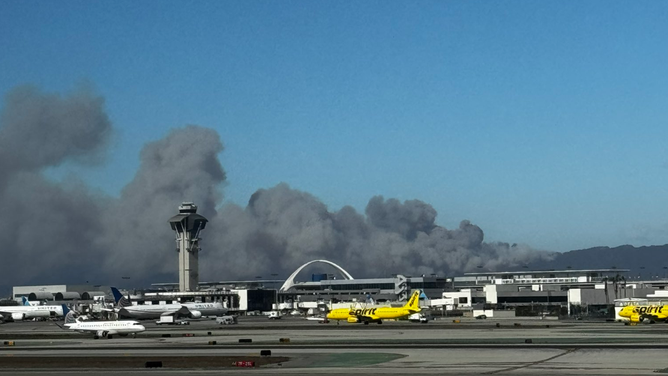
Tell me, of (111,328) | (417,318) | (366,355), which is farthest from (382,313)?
(366,355)

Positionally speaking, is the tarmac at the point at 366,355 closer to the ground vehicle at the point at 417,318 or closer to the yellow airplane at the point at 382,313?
the yellow airplane at the point at 382,313

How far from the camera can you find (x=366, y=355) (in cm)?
9100

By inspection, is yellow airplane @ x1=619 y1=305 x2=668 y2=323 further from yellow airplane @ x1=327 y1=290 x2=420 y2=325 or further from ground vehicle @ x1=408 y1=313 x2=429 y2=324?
yellow airplane @ x1=327 y1=290 x2=420 y2=325

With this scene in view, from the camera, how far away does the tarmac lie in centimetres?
7406

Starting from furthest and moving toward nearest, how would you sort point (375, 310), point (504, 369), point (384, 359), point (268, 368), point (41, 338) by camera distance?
point (375, 310) → point (41, 338) → point (384, 359) → point (268, 368) → point (504, 369)

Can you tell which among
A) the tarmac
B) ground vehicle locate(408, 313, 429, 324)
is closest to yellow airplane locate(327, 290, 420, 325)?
ground vehicle locate(408, 313, 429, 324)

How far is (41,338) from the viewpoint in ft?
470

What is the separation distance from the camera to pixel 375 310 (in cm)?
18462

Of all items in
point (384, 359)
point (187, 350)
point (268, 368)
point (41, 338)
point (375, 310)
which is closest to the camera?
point (268, 368)

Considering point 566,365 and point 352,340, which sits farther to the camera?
point 352,340

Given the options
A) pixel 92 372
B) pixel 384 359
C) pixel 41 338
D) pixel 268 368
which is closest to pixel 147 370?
pixel 92 372

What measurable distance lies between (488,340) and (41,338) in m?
70.7

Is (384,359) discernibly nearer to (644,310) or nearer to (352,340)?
(352,340)

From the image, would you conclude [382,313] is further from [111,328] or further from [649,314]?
[111,328]
